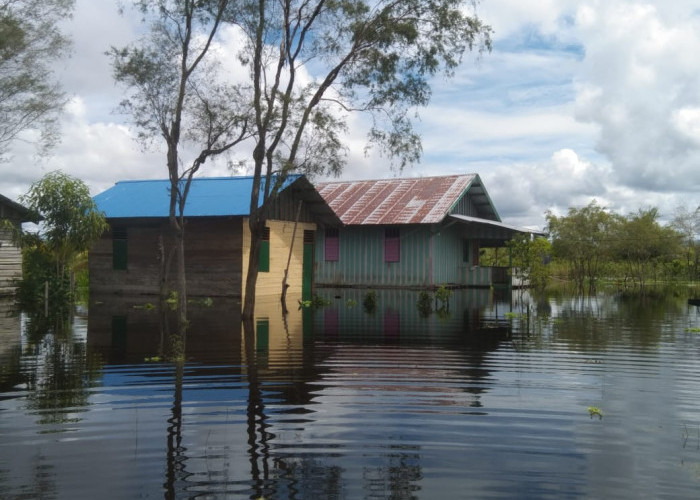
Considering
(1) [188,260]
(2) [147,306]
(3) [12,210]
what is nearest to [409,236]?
(1) [188,260]

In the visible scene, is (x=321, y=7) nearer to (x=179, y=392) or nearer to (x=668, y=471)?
(x=179, y=392)

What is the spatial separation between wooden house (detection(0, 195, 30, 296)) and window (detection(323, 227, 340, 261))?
1320cm

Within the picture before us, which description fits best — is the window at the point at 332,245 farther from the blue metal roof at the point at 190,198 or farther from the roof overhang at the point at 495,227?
the blue metal roof at the point at 190,198

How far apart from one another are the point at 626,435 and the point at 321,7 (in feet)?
40.6

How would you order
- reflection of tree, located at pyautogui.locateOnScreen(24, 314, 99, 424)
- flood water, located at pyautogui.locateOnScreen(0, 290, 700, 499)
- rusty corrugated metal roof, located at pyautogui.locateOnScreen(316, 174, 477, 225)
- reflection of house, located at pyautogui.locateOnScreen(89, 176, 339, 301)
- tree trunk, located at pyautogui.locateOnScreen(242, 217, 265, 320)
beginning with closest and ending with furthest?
flood water, located at pyautogui.locateOnScreen(0, 290, 700, 499) → reflection of tree, located at pyautogui.locateOnScreen(24, 314, 99, 424) → tree trunk, located at pyautogui.locateOnScreen(242, 217, 265, 320) → reflection of house, located at pyautogui.locateOnScreen(89, 176, 339, 301) → rusty corrugated metal roof, located at pyautogui.locateOnScreen(316, 174, 477, 225)

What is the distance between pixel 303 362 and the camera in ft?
32.2

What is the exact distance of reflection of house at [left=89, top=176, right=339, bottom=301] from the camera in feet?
73.4

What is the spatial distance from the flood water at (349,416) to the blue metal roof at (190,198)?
925 cm

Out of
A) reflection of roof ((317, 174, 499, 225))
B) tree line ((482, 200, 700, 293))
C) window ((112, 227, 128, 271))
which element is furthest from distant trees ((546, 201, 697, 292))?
window ((112, 227, 128, 271))

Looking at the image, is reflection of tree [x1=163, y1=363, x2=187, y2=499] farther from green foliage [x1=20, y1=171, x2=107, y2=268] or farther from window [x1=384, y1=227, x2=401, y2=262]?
window [x1=384, y1=227, x2=401, y2=262]

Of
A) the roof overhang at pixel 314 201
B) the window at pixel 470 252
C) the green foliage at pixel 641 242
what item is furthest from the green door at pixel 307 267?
the green foliage at pixel 641 242

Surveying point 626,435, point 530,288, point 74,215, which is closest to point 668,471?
point 626,435

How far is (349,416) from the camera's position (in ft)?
21.6

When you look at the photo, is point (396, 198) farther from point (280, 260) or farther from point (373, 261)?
point (280, 260)
